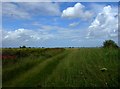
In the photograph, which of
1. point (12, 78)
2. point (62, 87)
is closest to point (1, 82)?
point (12, 78)

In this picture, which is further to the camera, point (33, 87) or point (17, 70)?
point (17, 70)

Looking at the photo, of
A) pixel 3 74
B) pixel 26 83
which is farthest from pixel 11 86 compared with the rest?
pixel 3 74

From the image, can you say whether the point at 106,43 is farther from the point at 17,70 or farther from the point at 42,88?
the point at 42,88

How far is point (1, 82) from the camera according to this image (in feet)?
46.5

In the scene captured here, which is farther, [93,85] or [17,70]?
[17,70]

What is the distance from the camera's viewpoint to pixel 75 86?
12406 millimetres

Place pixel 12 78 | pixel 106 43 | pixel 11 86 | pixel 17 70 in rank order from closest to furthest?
pixel 11 86 → pixel 12 78 → pixel 17 70 → pixel 106 43

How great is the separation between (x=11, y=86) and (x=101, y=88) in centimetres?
458

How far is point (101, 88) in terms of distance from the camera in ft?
39.0

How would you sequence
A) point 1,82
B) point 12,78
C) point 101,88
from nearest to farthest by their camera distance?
point 101,88 < point 1,82 < point 12,78

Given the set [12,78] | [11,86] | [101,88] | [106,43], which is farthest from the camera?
[106,43]

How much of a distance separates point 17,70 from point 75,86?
721 centimetres

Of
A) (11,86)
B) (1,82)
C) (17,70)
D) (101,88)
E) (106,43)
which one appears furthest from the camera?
(106,43)

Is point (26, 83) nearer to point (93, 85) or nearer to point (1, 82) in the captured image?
point (1, 82)
